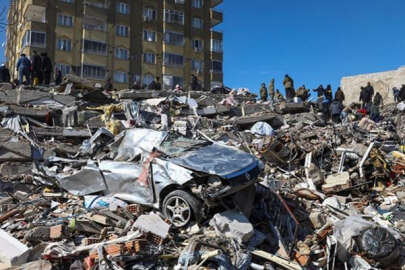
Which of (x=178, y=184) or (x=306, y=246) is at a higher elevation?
(x=178, y=184)

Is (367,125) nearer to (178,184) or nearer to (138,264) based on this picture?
(178,184)

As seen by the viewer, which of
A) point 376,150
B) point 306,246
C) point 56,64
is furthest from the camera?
point 56,64

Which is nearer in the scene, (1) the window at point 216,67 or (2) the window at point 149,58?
(2) the window at point 149,58

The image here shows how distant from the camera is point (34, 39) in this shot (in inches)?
1432

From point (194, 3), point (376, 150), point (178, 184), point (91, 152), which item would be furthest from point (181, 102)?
point (194, 3)

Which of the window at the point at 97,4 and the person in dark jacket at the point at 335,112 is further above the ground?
the window at the point at 97,4

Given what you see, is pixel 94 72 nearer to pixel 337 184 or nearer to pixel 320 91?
pixel 320 91

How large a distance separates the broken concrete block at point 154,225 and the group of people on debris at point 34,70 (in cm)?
1392

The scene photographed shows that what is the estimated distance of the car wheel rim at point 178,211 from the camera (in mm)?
6234

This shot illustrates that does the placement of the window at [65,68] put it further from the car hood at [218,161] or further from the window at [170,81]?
the car hood at [218,161]

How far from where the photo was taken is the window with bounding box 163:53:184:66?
43.7 m

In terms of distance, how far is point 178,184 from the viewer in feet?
21.1

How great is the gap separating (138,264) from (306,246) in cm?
273

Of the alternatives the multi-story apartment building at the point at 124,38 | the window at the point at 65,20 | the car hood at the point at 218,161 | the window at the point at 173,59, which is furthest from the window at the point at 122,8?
the car hood at the point at 218,161
